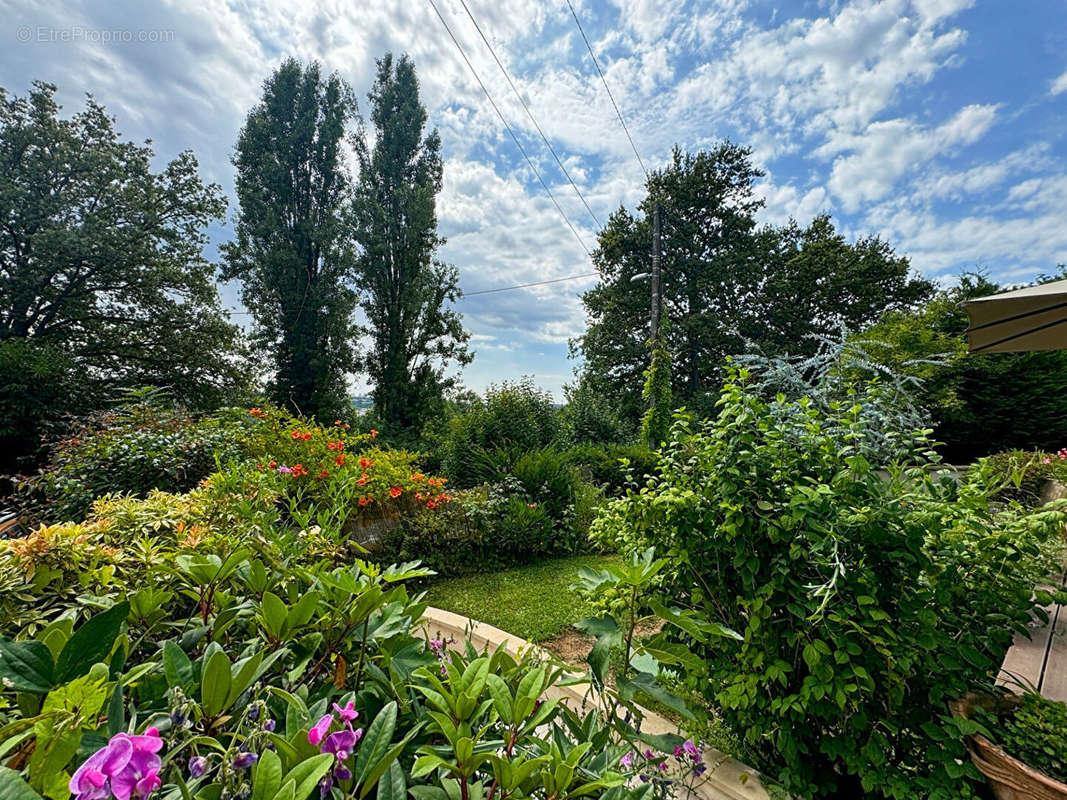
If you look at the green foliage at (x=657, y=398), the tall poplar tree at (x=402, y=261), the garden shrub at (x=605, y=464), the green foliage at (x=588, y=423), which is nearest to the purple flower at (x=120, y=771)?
the garden shrub at (x=605, y=464)

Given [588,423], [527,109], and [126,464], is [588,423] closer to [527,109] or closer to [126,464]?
[527,109]

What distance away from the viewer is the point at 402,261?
1127 cm

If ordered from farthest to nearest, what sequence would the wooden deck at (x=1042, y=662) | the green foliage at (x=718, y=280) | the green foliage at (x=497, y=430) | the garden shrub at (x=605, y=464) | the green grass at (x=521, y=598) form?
the green foliage at (x=718, y=280) → the garden shrub at (x=605, y=464) → the green foliage at (x=497, y=430) → the green grass at (x=521, y=598) → the wooden deck at (x=1042, y=662)

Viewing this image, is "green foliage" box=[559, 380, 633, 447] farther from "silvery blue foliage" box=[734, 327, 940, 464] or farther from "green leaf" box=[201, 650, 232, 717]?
"green leaf" box=[201, 650, 232, 717]

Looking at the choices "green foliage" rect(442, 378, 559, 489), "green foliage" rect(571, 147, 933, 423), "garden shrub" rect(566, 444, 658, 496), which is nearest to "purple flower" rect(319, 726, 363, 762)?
"green foliage" rect(442, 378, 559, 489)

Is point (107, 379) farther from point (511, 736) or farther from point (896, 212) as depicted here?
point (896, 212)

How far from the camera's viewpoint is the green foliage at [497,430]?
251 inches

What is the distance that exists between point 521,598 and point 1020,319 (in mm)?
4357

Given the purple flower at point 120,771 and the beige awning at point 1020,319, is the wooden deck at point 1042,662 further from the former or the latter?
the purple flower at point 120,771

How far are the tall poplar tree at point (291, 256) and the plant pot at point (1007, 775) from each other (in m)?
11.9

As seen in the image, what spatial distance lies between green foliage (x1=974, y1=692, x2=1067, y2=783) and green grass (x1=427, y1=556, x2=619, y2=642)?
5.40 feet

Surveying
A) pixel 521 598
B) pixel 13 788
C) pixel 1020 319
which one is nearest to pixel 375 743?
pixel 13 788

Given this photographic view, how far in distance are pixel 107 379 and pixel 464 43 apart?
31.9ft

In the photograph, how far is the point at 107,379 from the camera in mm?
8836
